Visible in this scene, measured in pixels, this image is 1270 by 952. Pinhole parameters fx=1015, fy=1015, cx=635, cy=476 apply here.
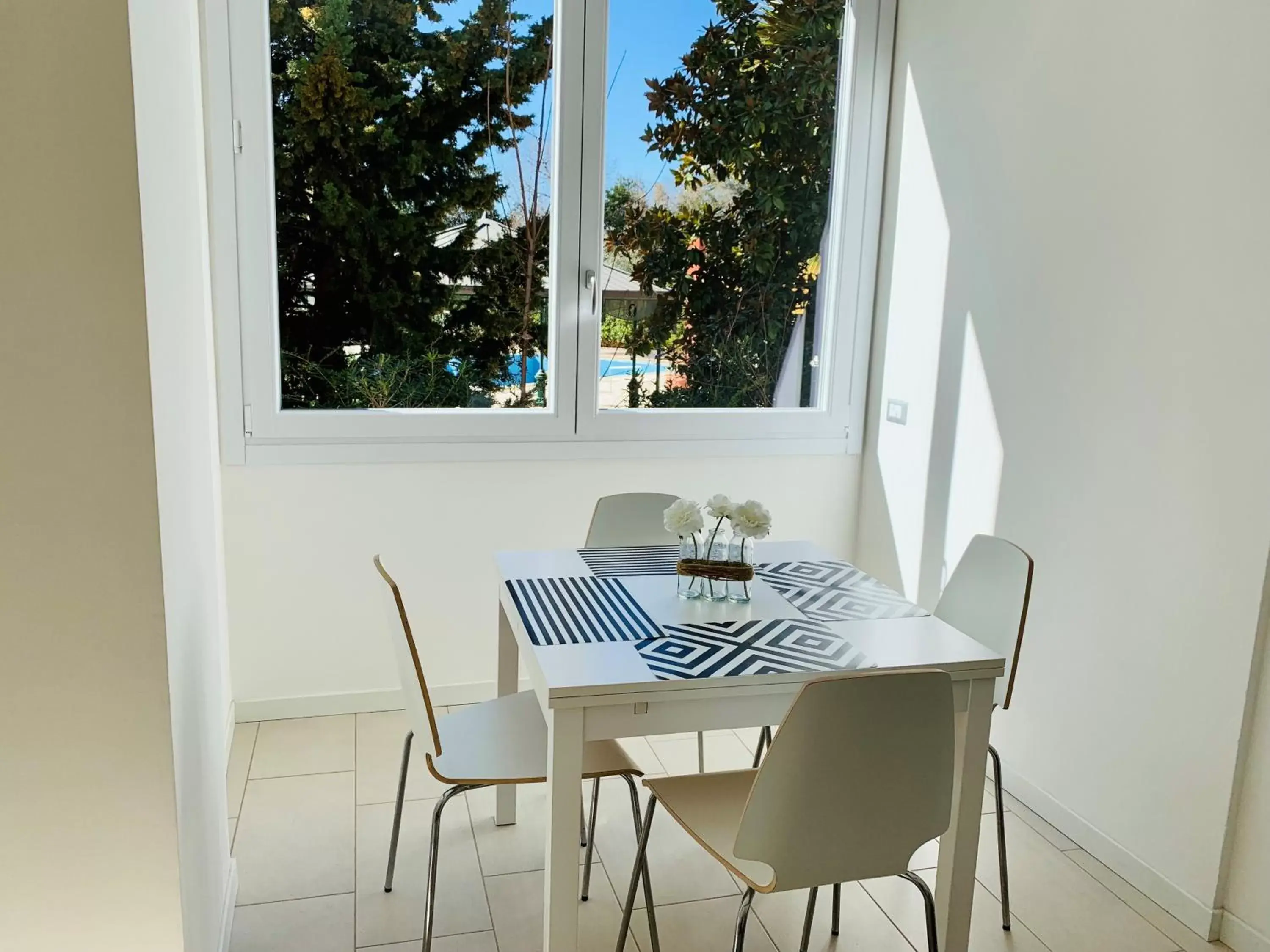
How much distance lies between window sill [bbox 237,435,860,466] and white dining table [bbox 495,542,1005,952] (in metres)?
0.96

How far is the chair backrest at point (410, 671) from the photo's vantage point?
187 centimetres

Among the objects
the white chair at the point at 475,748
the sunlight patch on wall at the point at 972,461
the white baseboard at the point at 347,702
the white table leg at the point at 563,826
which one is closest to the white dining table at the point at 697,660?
the white table leg at the point at 563,826

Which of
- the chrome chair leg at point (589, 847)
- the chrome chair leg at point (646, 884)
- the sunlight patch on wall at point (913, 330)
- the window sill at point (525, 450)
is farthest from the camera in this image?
the sunlight patch on wall at point (913, 330)

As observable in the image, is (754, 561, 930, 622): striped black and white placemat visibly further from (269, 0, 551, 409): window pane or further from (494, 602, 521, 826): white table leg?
(269, 0, 551, 409): window pane

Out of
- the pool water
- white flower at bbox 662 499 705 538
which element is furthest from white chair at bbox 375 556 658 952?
the pool water

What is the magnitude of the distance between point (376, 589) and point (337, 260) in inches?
41.6

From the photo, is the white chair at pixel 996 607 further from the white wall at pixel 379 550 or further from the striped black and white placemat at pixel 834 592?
the white wall at pixel 379 550

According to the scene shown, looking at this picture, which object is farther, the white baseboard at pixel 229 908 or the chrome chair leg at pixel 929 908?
the white baseboard at pixel 229 908

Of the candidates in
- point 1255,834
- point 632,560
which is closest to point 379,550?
point 632,560

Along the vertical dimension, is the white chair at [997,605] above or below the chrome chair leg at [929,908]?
above

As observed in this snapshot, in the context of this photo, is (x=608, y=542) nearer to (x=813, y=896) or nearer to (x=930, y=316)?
(x=813, y=896)

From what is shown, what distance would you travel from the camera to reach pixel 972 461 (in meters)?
3.06

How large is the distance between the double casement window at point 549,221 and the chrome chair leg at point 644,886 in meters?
1.67

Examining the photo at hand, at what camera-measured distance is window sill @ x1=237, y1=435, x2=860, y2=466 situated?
315 cm
